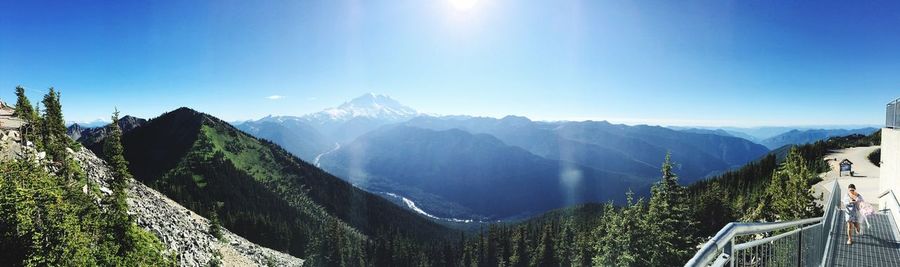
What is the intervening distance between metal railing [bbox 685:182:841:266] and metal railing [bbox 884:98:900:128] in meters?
13.1

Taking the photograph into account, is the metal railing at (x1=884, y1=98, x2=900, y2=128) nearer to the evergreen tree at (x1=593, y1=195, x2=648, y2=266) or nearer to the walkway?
the walkway

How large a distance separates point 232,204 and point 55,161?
8334cm

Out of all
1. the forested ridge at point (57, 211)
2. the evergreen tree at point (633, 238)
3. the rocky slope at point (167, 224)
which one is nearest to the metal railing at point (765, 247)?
the evergreen tree at point (633, 238)

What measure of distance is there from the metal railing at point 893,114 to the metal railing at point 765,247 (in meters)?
13.1

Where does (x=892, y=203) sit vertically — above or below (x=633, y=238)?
above

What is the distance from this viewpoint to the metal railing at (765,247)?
4.62 meters

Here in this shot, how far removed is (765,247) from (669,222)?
79.8 feet

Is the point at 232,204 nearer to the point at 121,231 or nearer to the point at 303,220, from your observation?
the point at 303,220

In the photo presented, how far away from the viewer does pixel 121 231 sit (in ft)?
119

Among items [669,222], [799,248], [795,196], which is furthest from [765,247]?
[795,196]

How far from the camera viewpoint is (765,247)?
7.17 m

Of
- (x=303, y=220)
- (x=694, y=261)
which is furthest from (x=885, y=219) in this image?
(x=303, y=220)

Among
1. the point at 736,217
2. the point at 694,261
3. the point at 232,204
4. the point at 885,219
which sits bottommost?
the point at 232,204

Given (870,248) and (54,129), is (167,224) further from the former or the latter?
(870,248)
